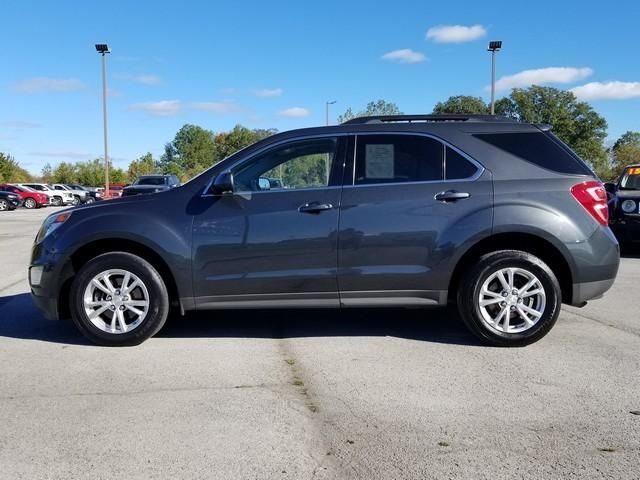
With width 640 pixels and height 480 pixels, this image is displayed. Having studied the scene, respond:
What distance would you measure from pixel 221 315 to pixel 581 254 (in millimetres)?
3575

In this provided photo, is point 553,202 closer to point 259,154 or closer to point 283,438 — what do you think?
point 259,154

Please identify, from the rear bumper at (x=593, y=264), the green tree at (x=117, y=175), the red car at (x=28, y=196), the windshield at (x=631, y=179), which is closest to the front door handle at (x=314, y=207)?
the rear bumper at (x=593, y=264)

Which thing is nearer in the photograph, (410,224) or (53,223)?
(410,224)

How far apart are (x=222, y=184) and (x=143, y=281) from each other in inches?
42.3

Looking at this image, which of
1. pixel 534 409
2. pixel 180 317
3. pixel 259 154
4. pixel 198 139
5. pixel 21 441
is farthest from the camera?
pixel 198 139

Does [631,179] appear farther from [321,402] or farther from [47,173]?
[47,173]

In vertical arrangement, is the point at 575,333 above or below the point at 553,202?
below

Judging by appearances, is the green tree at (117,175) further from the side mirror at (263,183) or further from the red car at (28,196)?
the side mirror at (263,183)

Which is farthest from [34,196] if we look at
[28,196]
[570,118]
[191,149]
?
[191,149]

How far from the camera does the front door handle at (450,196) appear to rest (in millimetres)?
4793

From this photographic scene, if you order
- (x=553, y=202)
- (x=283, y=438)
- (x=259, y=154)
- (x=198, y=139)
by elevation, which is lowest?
(x=283, y=438)

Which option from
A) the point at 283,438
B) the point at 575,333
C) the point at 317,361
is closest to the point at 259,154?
the point at 317,361

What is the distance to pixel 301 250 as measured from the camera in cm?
481

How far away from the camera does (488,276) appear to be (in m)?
4.80
